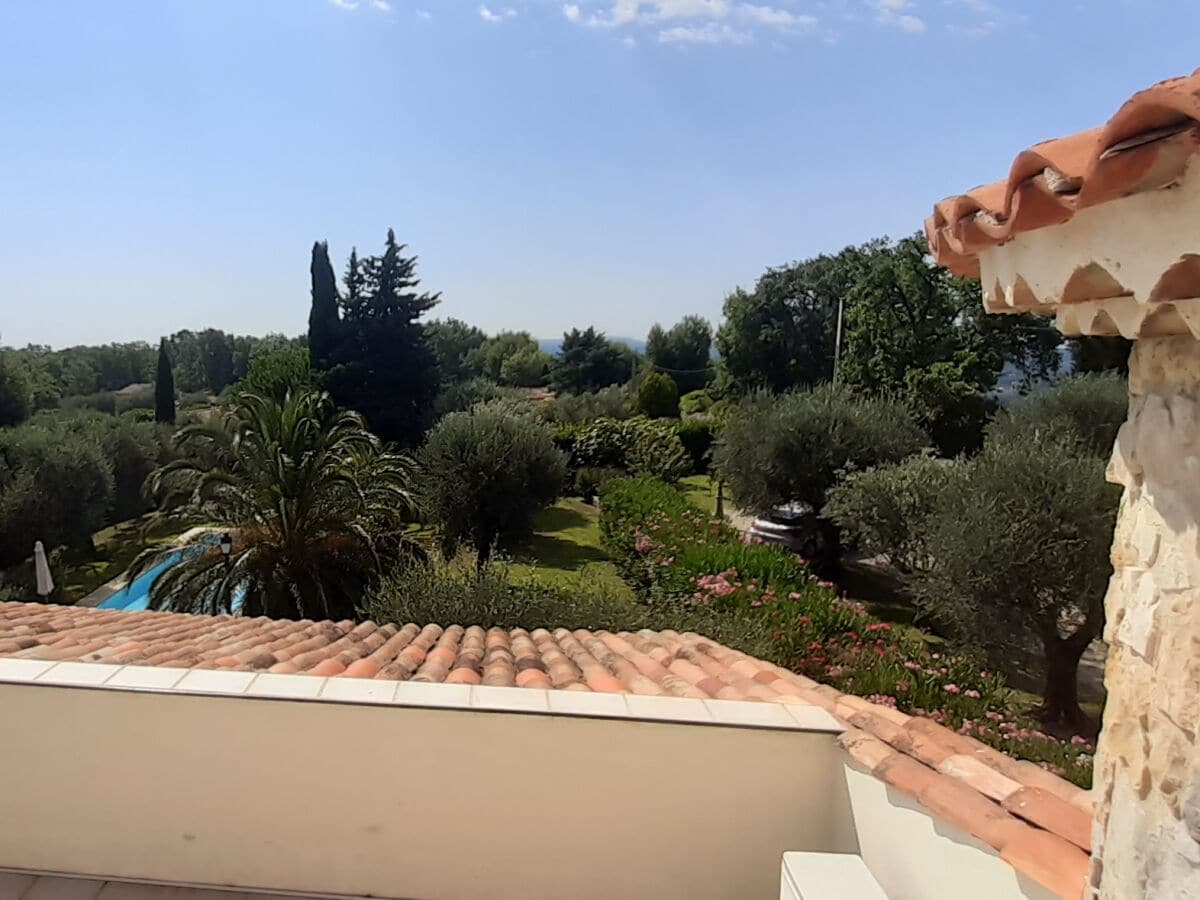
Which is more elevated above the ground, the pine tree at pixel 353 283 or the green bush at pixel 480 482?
the pine tree at pixel 353 283

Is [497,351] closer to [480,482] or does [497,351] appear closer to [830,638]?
[480,482]

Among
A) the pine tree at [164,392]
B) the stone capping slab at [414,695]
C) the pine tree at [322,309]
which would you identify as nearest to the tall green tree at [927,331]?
the pine tree at [322,309]

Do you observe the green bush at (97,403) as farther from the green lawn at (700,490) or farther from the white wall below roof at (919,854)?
the white wall below roof at (919,854)

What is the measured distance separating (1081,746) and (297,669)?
656 centimetres

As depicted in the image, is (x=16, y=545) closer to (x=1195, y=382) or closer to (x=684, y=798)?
(x=684, y=798)

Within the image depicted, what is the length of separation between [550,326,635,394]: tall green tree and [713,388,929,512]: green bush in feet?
104

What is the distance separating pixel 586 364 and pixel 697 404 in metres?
11.6

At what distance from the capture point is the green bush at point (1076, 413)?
13602mm

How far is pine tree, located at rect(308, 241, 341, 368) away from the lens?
29.3 m

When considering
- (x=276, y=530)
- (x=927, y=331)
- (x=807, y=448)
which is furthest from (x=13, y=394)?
(x=927, y=331)

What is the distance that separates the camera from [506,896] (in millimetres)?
2816

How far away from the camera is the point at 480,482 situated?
51.9 feet

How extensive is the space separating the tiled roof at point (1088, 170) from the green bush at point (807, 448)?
13260 millimetres

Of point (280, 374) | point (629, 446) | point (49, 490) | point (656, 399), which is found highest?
point (280, 374)
